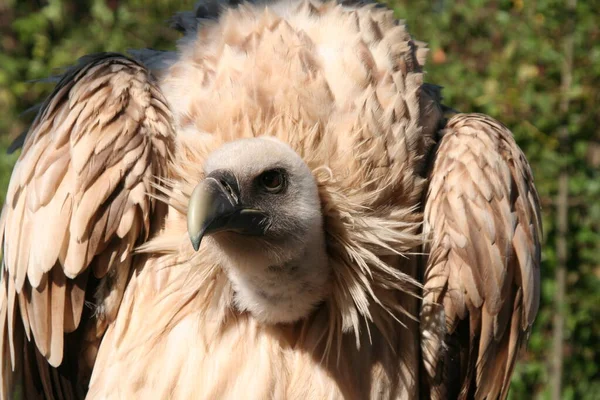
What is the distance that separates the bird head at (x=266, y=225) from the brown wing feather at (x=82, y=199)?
430 millimetres

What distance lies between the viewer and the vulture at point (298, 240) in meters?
3.37

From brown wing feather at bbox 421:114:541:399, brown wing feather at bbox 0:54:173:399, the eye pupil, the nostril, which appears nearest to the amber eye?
the eye pupil

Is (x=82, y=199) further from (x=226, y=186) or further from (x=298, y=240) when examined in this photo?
(x=298, y=240)

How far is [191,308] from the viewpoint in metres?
3.53

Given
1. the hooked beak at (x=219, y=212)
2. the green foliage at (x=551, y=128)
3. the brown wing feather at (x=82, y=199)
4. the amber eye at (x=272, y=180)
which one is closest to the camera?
the hooked beak at (x=219, y=212)

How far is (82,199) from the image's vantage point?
3.48 metres

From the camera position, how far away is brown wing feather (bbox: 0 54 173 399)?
349 cm

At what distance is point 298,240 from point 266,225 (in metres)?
0.14

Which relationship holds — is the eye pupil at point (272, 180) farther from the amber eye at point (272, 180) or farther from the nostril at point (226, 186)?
the nostril at point (226, 186)

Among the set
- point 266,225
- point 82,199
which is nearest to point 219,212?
point 266,225

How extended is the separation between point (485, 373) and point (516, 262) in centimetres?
47

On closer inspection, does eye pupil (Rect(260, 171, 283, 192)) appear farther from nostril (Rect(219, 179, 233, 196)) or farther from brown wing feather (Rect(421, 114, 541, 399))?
brown wing feather (Rect(421, 114, 541, 399))

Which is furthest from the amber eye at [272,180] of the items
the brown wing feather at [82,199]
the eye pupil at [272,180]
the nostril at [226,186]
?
the brown wing feather at [82,199]

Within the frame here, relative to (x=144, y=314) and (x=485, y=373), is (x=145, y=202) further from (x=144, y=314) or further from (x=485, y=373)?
(x=485, y=373)
